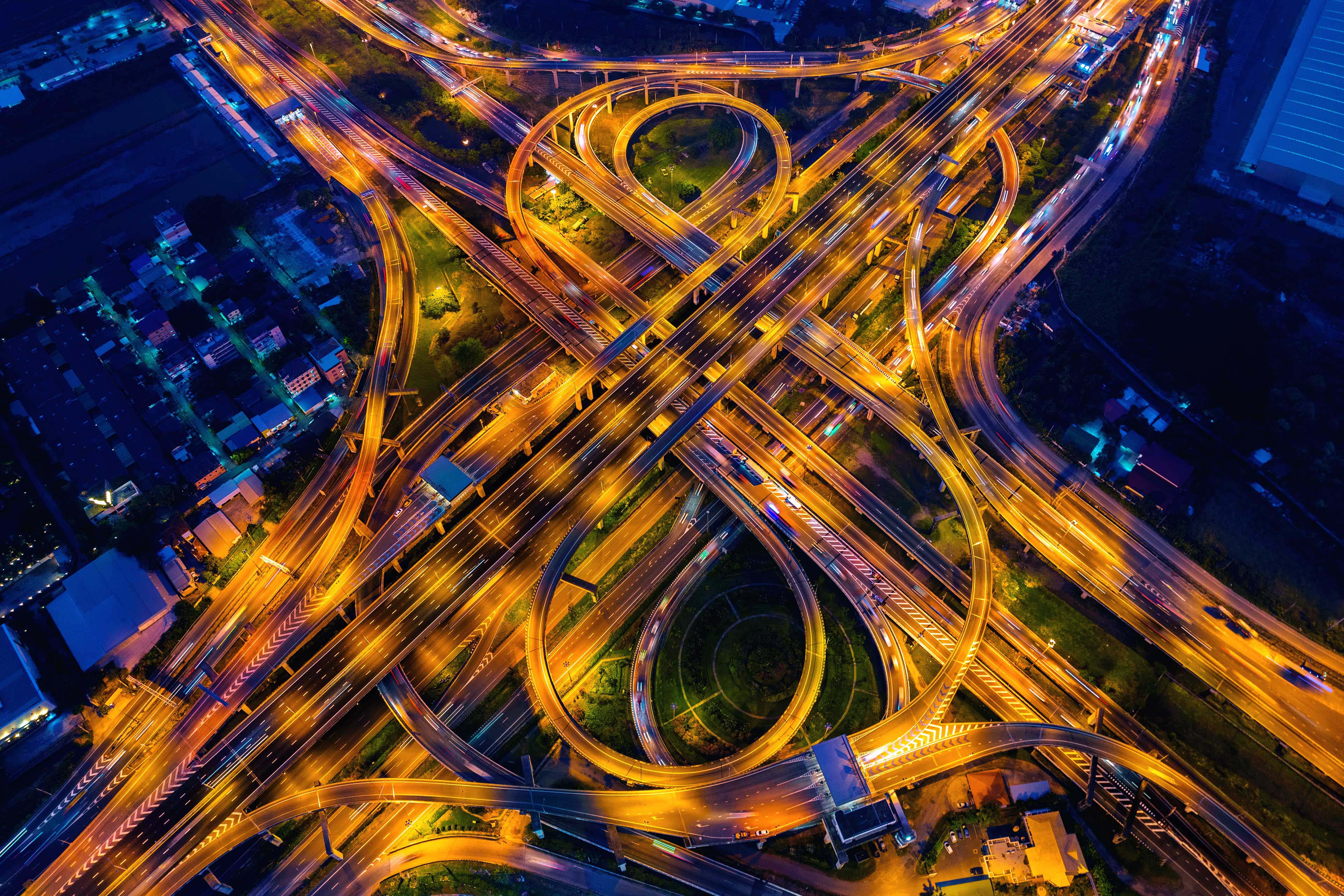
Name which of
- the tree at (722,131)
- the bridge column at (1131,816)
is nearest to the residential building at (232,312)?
the tree at (722,131)

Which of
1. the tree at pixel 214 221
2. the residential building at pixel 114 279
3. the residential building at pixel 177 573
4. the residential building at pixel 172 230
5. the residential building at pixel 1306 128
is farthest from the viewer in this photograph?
the tree at pixel 214 221

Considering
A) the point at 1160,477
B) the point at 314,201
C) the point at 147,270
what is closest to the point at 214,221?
the point at 147,270

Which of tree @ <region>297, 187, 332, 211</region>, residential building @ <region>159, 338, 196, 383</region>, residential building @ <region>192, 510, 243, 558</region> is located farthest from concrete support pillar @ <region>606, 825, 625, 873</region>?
tree @ <region>297, 187, 332, 211</region>

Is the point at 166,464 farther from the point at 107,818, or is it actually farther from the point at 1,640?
the point at 107,818

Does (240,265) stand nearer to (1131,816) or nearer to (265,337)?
(265,337)

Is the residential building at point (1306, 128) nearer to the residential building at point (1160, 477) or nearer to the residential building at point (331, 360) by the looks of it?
the residential building at point (1160, 477)
